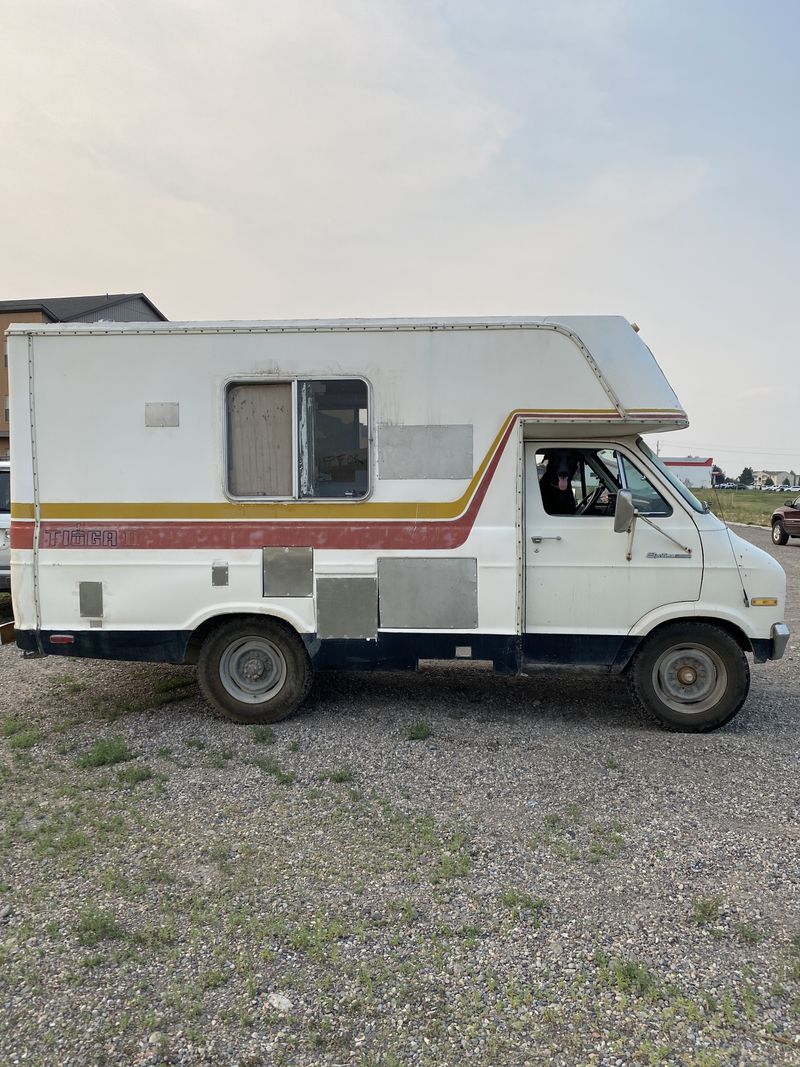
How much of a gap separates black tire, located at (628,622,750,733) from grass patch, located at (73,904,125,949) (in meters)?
3.90

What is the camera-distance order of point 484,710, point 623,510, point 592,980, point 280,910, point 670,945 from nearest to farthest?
point 592,980, point 670,945, point 280,910, point 623,510, point 484,710

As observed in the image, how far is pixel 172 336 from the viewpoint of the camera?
17.4 feet

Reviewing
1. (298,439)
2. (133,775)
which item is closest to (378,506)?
(298,439)

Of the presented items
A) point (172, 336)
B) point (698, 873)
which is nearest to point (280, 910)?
point (698, 873)

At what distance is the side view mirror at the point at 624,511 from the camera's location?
519cm

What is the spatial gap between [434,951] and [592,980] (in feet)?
2.12

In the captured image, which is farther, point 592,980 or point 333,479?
point 333,479

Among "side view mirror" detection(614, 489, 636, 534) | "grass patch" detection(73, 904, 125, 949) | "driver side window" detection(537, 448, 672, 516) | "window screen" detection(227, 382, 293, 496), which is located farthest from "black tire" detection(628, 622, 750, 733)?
"grass patch" detection(73, 904, 125, 949)

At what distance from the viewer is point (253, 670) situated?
5.61m

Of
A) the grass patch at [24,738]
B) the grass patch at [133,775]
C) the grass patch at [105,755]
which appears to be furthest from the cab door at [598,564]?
the grass patch at [24,738]

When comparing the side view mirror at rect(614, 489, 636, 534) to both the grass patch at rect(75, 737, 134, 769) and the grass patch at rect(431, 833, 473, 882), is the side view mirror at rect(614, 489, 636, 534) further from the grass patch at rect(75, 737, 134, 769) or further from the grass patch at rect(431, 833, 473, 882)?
the grass patch at rect(75, 737, 134, 769)

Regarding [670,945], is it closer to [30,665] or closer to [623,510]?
[623,510]

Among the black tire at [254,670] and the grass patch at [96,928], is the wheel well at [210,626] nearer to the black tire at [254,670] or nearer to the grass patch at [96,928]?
the black tire at [254,670]

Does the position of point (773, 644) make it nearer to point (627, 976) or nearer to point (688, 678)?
point (688, 678)
